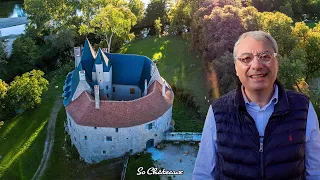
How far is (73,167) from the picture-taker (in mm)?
36219

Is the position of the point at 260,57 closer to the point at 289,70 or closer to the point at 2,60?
the point at 289,70

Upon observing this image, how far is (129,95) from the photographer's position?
42.2 metres

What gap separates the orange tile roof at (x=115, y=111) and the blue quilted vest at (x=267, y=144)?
27798 mm

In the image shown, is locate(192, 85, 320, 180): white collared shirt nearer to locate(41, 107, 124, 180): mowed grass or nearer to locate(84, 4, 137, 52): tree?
locate(41, 107, 124, 180): mowed grass

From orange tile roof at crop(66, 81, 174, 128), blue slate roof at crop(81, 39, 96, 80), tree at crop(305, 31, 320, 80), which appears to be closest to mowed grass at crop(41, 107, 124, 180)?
orange tile roof at crop(66, 81, 174, 128)

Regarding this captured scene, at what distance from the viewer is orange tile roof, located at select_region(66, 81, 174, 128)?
34.3 meters

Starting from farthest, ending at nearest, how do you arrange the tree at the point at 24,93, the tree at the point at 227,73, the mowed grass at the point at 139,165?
the tree at the point at 24,93
the tree at the point at 227,73
the mowed grass at the point at 139,165

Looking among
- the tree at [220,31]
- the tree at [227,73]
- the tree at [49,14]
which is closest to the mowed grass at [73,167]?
the tree at [227,73]

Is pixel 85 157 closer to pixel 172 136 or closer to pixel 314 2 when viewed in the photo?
pixel 172 136

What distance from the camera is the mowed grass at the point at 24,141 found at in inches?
1417

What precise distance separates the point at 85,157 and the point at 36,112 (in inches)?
519

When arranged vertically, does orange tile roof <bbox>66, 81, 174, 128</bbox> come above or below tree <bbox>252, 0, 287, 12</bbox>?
below

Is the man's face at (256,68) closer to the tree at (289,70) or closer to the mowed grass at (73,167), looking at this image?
the mowed grass at (73,167)

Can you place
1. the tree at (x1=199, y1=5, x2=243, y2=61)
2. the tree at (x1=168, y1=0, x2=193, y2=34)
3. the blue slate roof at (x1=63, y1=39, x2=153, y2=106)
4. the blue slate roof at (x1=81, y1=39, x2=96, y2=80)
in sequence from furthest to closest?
the tree at (x1=168, y1=0, x2=193, y2=34) → the tree at (x1=199, y1=5, x2=243, y2=61) → the blue slate roof at (x1=63, y1=39, x2=153, y2=106) → the blue slate roof at (x1=81, y1=39, x2=96, y2=80)
